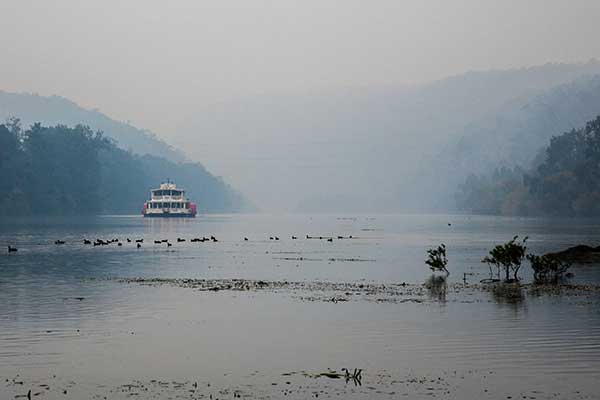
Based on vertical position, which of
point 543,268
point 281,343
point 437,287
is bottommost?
point 281,343

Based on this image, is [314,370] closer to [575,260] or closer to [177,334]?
[177,334]

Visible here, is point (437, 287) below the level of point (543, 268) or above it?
below

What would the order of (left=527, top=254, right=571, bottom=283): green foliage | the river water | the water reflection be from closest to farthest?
the river water < the water reflection < (left=527, top=254, right=571, bottom=283): green foliage

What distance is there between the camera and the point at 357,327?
3566cm

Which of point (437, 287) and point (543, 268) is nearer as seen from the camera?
point (437, 287)

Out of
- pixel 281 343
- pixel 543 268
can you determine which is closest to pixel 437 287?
pixel 543 268

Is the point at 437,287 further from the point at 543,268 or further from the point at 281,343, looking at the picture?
the point at 281,343

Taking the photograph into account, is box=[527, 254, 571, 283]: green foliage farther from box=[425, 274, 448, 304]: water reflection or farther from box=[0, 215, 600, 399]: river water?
box=[425, 274, 448, 304]: water reflection

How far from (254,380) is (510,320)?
16.2m

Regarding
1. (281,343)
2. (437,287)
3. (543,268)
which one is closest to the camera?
(281,343)

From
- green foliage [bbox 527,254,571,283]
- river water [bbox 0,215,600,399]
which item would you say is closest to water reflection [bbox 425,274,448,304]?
river water [bbox 0,215,600,399]

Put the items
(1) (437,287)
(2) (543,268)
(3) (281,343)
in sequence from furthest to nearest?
(2) (543,268)
(1) (437,287)
(3) (281,343)

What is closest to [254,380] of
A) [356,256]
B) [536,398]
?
[536,398]

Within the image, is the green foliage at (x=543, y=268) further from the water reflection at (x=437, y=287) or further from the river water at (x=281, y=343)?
the water reflection at (x=437, y=287)
